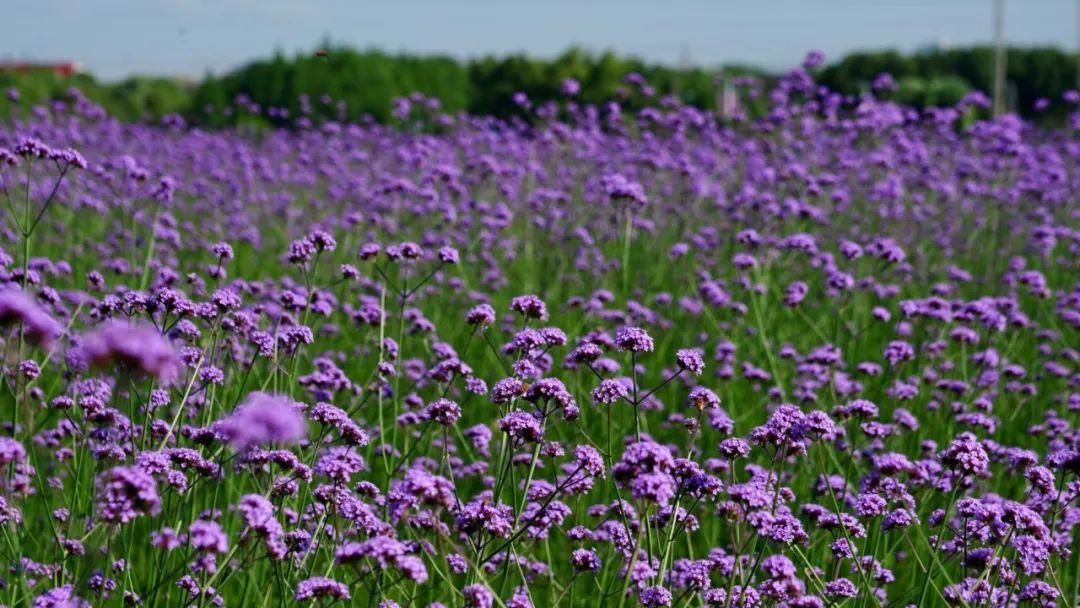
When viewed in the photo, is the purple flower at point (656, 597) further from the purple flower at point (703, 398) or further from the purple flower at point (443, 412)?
the purple flower at point (443, 412)

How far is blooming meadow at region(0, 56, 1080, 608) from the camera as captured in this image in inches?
114

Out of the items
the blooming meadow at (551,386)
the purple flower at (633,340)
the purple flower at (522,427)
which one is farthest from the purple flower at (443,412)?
the purple flower at (633,340)

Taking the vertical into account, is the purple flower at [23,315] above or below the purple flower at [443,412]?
above

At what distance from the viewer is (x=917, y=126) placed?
11.7 metres

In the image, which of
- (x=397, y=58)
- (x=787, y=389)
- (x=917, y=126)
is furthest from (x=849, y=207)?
(x=397, y=58)

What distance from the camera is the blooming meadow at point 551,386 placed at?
114 inches

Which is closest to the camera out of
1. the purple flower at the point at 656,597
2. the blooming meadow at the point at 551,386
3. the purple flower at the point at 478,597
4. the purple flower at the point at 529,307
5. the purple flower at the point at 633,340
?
the purple flower at the point at 478,597

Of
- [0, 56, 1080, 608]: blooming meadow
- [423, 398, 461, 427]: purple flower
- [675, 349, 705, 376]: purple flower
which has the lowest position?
[0, 56, 1080, 608]: blooming meadow

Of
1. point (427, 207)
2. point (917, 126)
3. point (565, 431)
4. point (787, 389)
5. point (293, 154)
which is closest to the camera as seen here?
point (565, 431)

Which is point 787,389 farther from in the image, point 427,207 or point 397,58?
point 397,58

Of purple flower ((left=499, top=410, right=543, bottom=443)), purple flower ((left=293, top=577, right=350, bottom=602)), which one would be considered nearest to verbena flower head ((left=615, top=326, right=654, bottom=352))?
purple flower ((left=499, top=410, right=543, bottom=443))

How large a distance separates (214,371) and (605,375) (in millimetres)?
3027

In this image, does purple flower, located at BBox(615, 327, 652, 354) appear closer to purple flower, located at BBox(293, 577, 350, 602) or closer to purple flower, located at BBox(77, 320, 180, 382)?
purple flower, located at BBox(293, 577, 350, 602)

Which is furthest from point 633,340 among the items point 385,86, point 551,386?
point 385,86
